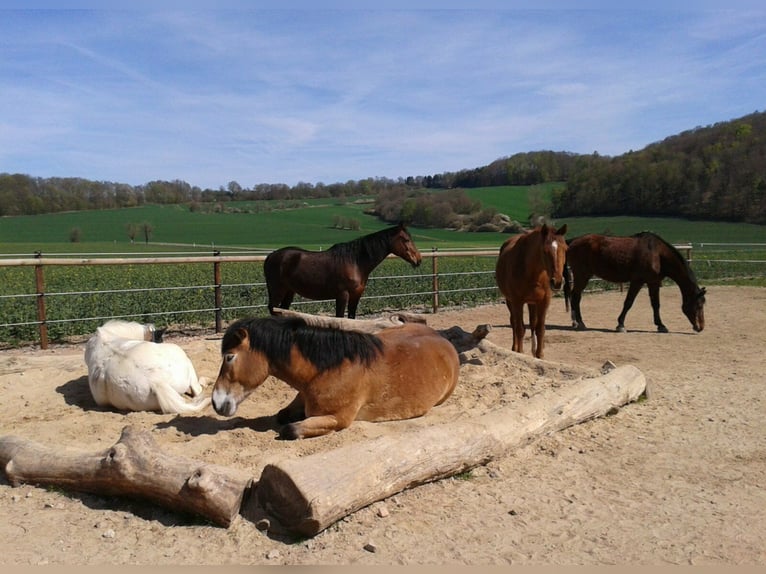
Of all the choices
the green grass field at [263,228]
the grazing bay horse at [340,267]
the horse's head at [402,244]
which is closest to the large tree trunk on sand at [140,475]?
the grazing bay horse at [340,267]

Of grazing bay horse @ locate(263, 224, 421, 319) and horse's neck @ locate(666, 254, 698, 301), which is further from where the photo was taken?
horse's neck @ locate(666, 254, 698, 301)

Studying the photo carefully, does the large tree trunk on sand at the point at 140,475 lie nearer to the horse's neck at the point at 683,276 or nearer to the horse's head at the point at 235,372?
the horse's head at the point at 235,372

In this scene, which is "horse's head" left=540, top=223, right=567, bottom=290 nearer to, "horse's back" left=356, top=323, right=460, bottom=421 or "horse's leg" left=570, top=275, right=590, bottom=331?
"horse's back" left=356, top=323, right=460, bottom=421

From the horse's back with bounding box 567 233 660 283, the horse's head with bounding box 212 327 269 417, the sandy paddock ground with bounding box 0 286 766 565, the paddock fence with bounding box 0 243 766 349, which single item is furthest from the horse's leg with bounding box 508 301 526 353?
the paddock fence with bounding box 0 243 766 349

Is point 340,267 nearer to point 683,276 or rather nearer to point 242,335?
point 242,335

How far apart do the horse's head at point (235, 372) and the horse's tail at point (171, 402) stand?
1.12 metres

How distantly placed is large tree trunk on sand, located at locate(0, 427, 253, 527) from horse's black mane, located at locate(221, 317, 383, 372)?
39.3 inches

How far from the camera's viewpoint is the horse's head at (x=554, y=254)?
6156mm

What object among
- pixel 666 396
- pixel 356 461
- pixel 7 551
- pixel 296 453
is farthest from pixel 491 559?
pixel 666 396

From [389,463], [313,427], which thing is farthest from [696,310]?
[389,463]

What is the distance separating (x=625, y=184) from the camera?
4872cm

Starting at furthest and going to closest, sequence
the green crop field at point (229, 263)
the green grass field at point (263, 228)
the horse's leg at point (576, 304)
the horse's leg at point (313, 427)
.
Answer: the green grass field at point (263, 228) < the green crop field at point (229, 263) < the horse's leg at point (576, 304) < the horse's leg at point (313, 427)

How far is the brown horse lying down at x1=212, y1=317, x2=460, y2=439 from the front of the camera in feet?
13.3

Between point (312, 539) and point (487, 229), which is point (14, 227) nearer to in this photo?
point (487, 229)
